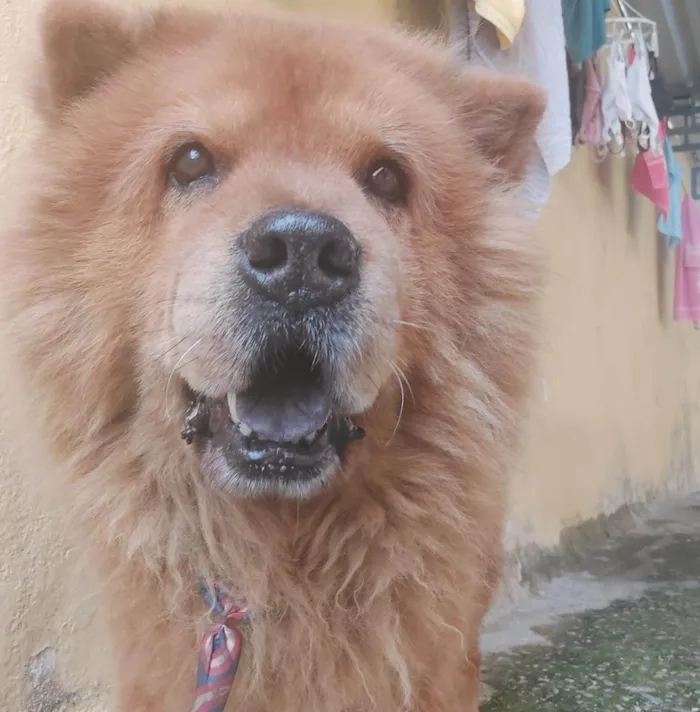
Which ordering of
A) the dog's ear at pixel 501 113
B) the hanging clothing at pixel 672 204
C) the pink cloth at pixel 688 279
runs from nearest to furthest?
1. the dog's ear at pixel 501 113
2. the hanging clothing at pixel 672 204
3. the pink cloth at pixel 688 279

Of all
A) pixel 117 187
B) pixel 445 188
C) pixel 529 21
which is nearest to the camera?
pixel 117 187

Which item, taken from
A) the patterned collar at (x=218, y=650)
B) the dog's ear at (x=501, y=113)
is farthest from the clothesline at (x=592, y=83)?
the patterned collar at (x=218, y=650)

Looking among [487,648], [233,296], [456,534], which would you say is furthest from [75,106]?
[487,648]

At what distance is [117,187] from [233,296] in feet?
1.07

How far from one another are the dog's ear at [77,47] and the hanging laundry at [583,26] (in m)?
1.86

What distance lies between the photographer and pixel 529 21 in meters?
1.99

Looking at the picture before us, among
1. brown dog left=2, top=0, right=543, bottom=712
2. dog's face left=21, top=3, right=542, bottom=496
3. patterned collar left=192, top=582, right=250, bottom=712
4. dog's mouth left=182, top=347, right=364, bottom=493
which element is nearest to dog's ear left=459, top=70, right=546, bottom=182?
dog's face left=21, top=3, right=542, bottom=496

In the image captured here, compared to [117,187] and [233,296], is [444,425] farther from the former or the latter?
[117,187]

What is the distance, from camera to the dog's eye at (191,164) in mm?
1072

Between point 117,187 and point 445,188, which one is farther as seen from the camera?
point 445,188

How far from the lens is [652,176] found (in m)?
3.61

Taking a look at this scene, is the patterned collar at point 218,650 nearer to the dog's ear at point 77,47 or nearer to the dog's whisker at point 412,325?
the dog's whisker at point 412,325

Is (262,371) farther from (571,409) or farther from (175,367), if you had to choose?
(571,409)

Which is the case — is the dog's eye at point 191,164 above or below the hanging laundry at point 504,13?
below
